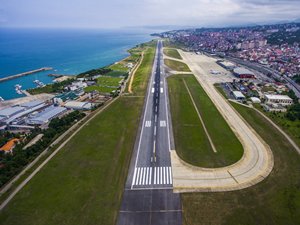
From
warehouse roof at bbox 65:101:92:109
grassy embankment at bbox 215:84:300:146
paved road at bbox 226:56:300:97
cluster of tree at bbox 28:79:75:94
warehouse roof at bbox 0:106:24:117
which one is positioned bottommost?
paved road at bbox 226:56:300:97

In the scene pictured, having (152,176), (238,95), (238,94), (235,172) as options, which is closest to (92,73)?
(238,94)

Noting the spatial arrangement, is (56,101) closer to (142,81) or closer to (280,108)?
(142,81)

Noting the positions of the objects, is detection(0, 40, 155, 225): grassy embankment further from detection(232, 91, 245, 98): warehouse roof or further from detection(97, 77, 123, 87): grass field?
detection(97, 77, 123, 87): grass field

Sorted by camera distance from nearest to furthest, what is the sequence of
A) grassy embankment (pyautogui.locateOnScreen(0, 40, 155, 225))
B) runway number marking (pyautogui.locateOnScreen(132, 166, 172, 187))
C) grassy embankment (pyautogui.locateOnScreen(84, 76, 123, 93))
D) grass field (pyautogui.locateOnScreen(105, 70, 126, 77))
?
grassy embankment (pyautogui.locateOnScreen(0, 40, 155, 225)) → runway number marking (pyautogui.locateOnScreen(132, 166, 172, 187)) → grassy embankment (pyautogui.locateOnScreen(84, 76, 123, 93)) → grass field (pyautogui.locateOnScreen(105, 70, 126, 77))

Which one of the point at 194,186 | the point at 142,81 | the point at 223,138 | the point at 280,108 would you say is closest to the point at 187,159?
the point at 194,186

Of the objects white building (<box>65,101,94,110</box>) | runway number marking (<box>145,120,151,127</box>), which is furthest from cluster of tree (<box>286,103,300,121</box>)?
white building (<box>65,101,94,110</box>)
